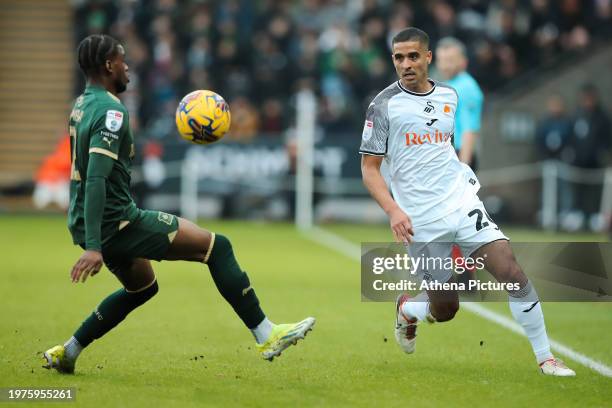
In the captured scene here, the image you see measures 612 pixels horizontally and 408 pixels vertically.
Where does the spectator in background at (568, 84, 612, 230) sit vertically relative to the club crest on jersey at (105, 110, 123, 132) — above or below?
below

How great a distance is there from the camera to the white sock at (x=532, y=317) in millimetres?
7426

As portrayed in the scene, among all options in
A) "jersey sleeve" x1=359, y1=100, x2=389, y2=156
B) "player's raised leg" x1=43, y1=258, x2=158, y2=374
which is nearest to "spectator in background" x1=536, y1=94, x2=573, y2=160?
"jersey sleeve" x1=359, y1=100, x2=389, y2=156

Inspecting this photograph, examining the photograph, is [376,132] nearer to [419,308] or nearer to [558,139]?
[419,308]

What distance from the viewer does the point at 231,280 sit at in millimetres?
7145

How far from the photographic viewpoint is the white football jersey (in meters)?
7.57

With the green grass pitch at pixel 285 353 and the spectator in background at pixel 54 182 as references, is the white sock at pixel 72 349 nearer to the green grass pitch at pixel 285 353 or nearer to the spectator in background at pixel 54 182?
the green grass pitch at pixel 285 353

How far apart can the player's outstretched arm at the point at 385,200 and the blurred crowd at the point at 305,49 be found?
53.3 feet

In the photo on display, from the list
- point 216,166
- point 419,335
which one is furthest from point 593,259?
Result: point 216,166

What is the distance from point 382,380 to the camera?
23.7 ft

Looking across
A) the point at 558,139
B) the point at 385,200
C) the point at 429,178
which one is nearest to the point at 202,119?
the point at 385,200

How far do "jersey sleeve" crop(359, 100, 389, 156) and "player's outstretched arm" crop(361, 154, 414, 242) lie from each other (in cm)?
5

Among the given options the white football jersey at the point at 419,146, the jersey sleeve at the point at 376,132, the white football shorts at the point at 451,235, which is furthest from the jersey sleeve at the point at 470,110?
the jersey sleeve at the point at 376,132

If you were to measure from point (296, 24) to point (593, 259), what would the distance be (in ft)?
49.6

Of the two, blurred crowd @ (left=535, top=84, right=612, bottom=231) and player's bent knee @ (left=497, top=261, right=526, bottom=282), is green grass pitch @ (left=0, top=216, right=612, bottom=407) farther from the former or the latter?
blurred crowd @ (left=535, top=84, right=612, bottom=231)
